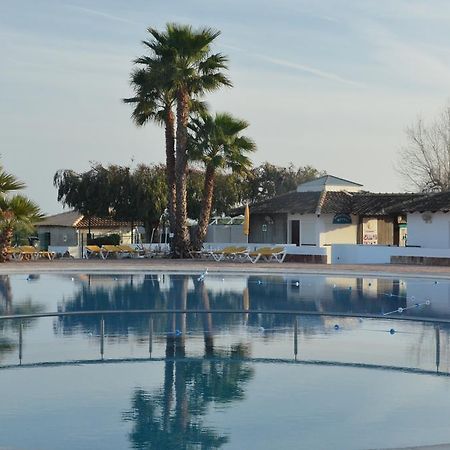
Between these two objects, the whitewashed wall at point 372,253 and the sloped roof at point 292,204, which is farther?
the sloped roof at point 292,204

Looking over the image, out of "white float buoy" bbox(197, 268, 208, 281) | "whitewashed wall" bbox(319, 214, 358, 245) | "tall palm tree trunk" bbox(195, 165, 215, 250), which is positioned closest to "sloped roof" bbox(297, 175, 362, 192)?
"whitewashed wall" bbox(319, 214, 358, 245)

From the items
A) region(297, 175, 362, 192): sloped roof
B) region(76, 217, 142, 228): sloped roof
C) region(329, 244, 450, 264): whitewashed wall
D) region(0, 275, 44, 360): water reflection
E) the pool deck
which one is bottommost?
region(0, 275, 44, 360): water reflection

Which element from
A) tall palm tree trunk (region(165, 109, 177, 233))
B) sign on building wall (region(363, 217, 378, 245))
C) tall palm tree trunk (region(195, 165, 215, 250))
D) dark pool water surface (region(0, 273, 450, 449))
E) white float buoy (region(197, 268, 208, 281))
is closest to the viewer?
dark pool water surface (region(0, 273, 450, 449))

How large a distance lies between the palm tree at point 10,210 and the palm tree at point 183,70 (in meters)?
6.32

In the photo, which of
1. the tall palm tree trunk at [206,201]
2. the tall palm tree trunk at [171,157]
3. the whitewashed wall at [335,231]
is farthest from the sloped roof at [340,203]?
the tall palm tree trunk at [171,157]

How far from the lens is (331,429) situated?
32.0 ft

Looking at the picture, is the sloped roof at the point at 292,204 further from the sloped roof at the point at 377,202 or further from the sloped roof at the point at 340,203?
the sloped roof at the point at 377,202

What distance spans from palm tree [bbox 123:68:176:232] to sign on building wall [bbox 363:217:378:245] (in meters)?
9.95

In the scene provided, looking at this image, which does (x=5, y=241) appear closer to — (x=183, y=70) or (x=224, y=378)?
(x=183, y=70)

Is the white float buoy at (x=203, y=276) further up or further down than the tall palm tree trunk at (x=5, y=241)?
further down

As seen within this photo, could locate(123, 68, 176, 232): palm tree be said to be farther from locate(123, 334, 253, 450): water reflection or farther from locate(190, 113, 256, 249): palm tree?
locate(123, 334, 253, 450): water reflection

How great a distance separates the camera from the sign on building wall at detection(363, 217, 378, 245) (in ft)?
148

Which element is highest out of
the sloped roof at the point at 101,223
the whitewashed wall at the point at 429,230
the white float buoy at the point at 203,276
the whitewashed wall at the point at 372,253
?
the sloped roof at the point at 101,223

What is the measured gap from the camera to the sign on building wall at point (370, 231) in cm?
4506
